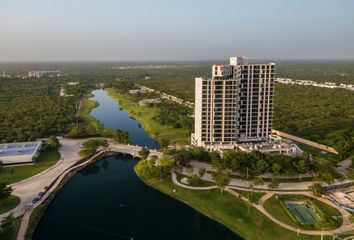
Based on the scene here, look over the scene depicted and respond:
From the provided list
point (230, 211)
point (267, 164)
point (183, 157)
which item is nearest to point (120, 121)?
point (183, 157)

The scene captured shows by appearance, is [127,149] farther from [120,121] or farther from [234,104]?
[120,121]

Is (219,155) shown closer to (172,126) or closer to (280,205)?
(280,205)

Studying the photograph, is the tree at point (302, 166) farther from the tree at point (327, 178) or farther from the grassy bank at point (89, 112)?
the grassy bank at point (89, 112)

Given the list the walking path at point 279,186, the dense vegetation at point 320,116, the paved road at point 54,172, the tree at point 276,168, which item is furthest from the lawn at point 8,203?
the dense vegetation at point 320,116

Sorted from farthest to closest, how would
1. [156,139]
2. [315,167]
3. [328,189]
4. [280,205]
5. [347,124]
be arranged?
1. [347,124]
2. [156,139]
3. [315,167]
4. [328,189]
5. [280,205]

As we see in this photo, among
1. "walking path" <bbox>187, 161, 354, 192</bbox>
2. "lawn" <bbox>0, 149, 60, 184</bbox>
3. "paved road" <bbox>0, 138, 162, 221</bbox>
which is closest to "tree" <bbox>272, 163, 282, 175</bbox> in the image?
"walking path" <bbox>187, 161, 354, 192</bbox>

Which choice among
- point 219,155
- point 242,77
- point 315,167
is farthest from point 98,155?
point 315,167
